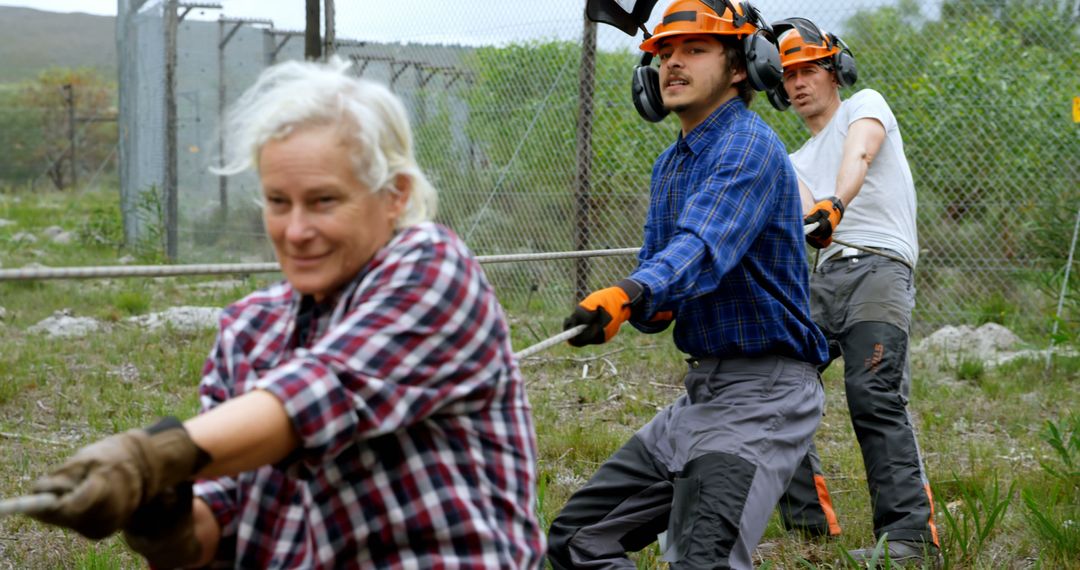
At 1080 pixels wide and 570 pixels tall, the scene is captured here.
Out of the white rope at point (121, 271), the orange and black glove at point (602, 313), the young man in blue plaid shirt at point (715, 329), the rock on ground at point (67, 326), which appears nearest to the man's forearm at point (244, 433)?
the white rope at point (121, 271)

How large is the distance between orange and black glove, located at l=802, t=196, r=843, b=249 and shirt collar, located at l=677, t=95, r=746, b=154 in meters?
0.73

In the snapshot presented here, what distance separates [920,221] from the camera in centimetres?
893

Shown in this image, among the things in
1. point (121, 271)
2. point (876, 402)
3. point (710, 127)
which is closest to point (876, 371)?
point (876, 402)

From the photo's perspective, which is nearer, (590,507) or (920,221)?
(590,507)

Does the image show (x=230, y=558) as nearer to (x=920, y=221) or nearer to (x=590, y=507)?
(x=590, y=507)

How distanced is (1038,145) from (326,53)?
5.95m

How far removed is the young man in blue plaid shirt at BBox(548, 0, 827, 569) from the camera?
311 centimetres

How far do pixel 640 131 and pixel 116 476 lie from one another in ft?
26.9

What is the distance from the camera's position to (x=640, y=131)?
9.54 m

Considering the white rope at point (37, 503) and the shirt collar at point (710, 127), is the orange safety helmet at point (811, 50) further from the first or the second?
the white rope at point (37, 503)

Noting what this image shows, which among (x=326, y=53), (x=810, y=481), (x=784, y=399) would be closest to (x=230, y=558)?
(x=784, y=399)

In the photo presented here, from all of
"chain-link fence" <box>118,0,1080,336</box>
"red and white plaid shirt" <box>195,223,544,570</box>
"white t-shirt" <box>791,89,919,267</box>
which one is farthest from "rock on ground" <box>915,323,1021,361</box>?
"red and white plaid shirt" <box>195,223,544,570</box>

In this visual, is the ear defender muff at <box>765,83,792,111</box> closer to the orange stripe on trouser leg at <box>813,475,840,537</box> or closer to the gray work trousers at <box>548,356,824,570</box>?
the gray work trousers at <box>548,356,824,570</box>

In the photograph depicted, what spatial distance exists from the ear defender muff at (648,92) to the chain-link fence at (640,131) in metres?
3.78
